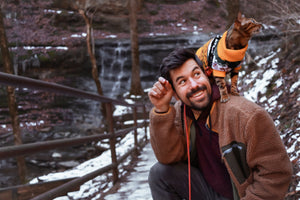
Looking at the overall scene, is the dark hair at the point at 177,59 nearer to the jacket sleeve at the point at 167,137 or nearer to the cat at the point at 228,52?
the cat at the point at 228,52

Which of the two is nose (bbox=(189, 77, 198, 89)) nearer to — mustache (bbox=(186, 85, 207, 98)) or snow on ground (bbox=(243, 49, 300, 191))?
mustache (bbox=(186, 85, 207, 98))

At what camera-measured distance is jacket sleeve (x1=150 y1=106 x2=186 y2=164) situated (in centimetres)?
153

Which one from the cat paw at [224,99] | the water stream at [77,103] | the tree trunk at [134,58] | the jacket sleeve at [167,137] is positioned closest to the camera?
the cat paw at [224,99]

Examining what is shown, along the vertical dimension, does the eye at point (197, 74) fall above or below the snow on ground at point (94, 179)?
above

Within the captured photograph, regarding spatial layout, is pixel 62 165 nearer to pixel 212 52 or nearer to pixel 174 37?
pixel 212 52

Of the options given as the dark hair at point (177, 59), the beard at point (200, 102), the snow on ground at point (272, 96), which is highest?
the dark hair at point (177, 59)

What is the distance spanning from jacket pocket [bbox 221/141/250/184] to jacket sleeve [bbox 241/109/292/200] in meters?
0.05

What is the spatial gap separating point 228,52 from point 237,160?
556 mm

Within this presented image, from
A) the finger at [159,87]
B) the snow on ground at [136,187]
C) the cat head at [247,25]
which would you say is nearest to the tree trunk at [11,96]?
the snow on ground at [136,187]

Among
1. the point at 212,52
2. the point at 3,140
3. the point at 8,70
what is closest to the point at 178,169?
the point at 212,52

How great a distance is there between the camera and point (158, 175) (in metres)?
1.65

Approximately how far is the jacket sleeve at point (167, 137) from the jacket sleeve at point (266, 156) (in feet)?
1.46

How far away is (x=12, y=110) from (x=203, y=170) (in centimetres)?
516

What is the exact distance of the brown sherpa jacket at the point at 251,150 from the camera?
1.22 m
